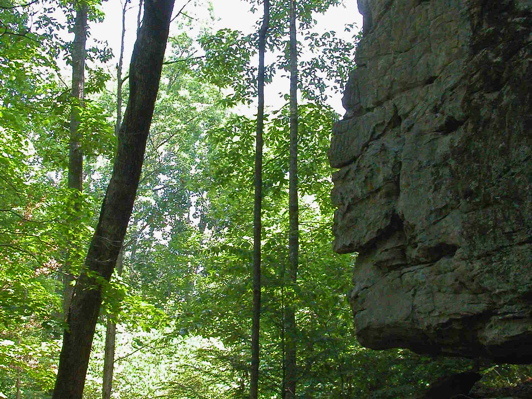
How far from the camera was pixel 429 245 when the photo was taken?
15.6 ft

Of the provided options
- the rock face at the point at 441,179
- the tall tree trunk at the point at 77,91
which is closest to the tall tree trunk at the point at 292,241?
the rock face at the point at 441,179

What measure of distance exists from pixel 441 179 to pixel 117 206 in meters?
3.45

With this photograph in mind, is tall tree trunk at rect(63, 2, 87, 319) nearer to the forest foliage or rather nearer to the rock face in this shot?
the forest foliage

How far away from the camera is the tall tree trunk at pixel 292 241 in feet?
21.5

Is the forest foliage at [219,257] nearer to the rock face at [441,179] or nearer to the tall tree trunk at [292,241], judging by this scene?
the tall tree trunk at [292,241]

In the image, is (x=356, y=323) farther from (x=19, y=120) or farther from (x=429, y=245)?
(x=19, y=120)

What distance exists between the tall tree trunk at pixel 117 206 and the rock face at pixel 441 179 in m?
2.37

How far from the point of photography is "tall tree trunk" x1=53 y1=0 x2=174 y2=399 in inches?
210

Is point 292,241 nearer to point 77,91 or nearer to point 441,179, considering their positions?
point 441,179

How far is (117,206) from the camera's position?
5.71 m

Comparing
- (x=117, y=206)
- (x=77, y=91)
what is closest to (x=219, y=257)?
(x=117, y=206)

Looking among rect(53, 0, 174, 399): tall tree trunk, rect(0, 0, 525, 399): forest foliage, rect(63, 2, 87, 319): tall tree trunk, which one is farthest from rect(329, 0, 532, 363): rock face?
rect(63, 2, 87, 319): tall tree trunk

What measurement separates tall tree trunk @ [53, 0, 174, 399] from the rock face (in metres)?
2.37

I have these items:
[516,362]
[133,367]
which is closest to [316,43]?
[516,362]
